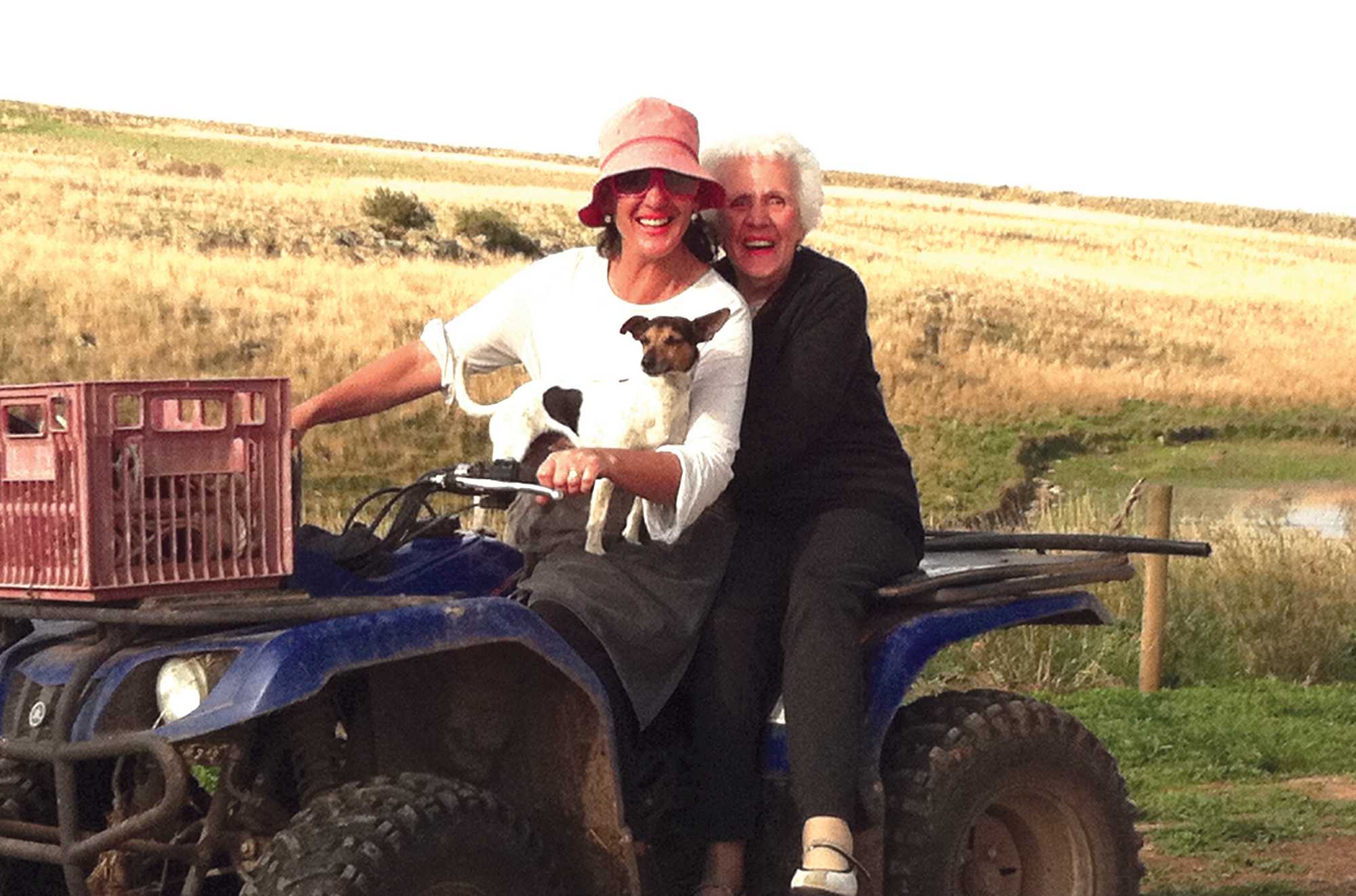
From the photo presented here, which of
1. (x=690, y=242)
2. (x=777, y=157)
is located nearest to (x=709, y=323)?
(x=690, y=242)

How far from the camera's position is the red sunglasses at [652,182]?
506 centimetres

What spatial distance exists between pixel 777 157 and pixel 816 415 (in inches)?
25.8

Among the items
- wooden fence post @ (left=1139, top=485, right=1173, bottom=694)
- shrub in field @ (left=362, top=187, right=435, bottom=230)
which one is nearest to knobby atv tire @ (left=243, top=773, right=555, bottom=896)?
wooden fence post @ (left=1139, top=485, right=1173, bottom=694)

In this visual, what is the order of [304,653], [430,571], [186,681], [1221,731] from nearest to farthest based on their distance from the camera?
[304,653], [186,681], [430,571], [1221,731]

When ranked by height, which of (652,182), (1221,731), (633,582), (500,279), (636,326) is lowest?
(1221,731)

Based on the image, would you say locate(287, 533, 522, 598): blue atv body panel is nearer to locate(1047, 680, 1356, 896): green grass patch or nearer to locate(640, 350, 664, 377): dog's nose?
locate(640, 350, 664, 377): dog's nose

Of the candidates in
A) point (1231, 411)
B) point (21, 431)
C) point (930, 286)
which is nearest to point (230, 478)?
point (21, 431)

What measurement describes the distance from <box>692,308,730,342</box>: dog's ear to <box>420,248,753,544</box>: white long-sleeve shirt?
0.07m

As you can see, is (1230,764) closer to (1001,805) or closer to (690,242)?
(1001,805)

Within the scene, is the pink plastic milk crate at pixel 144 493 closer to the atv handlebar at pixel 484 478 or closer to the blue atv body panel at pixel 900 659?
the atv handlebar at pixel 484 478

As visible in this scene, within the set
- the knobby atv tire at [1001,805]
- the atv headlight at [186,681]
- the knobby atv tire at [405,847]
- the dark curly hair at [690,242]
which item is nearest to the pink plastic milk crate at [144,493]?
the atv headlight at [186,681]

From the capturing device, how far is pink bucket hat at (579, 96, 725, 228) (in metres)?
5.03

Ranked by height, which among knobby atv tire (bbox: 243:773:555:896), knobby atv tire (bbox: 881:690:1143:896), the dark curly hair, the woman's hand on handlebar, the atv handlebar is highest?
the dark curly hair

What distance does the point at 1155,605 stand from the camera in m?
12.5
